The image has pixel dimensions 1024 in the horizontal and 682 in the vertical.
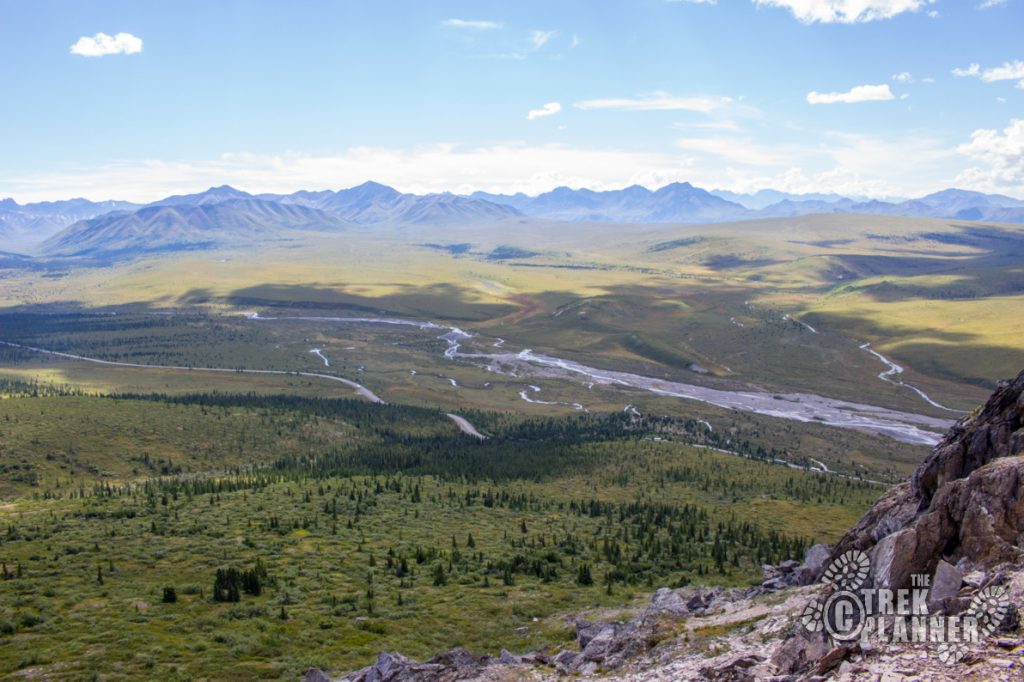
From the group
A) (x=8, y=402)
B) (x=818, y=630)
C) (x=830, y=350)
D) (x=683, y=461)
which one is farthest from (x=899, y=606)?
(x=830, y=350)

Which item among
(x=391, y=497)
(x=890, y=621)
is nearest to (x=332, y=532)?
(x=391, y=497)

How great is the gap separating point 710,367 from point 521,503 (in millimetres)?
124200

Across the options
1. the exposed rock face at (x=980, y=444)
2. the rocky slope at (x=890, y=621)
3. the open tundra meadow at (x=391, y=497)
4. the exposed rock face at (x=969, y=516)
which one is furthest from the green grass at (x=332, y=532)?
the exposed rock face at (x=980, y=444)

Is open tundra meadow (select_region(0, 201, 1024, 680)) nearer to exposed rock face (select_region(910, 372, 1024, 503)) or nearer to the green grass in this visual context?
the green grass

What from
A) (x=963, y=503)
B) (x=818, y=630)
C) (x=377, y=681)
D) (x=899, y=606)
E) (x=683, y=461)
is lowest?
(x=683, y=461)

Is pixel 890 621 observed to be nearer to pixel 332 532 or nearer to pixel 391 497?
pixel 332 532

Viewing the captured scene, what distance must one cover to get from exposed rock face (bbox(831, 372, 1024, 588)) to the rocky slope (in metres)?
0.04

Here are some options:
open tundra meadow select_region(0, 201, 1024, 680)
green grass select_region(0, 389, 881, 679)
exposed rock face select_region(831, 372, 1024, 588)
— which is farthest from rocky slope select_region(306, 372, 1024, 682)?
green grass select_region(0, 389, 881, 679)

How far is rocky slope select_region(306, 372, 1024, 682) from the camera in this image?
1591 centimetres

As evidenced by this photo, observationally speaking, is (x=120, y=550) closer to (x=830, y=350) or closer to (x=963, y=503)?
(x=963, y=503)

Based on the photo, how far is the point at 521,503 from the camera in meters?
64.8

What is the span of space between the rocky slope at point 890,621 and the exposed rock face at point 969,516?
36mm

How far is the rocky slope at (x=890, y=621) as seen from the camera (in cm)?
1591

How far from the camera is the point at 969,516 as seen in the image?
64.6 feet
